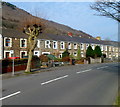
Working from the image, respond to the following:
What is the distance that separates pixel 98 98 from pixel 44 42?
108ft

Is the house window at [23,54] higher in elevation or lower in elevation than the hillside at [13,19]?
lower

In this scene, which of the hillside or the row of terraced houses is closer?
the row of terraced houses

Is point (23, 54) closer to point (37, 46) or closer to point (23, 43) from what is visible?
point (23, 43)

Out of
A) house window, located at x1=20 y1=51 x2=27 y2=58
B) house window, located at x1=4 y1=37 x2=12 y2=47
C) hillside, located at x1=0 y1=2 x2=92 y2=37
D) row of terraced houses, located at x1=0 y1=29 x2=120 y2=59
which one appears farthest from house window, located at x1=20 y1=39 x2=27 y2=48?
hillside, located at x1=0 y1=2 x2=92 y2=37

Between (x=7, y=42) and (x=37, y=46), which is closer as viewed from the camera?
(x=7, y=42)

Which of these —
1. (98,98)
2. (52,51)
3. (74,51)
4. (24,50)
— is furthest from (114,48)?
(98,98)

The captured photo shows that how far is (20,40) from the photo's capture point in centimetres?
3403

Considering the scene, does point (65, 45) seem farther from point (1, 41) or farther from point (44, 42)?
point (1, 41)

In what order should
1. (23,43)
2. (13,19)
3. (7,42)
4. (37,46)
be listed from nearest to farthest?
(7,42), (23,43), (37,46), (13,19)

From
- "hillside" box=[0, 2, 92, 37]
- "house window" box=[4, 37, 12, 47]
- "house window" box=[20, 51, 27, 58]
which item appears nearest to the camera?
"house window" box=[4, 37, 12, 47]

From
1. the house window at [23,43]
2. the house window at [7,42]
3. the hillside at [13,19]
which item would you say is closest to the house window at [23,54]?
the house window at [23,43]

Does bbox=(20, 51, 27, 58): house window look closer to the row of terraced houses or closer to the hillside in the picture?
the row of terraced houses

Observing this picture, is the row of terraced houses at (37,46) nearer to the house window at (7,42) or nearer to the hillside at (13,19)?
the house window at (7,42)

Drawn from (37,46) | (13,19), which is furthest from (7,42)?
(13,19)
